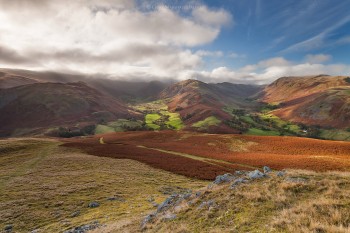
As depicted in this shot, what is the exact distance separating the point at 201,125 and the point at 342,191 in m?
162

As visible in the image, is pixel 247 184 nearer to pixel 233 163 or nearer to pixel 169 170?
pixel 169 170

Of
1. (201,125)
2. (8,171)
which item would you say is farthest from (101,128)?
(8,171)

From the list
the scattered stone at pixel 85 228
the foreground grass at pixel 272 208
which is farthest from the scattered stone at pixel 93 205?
the foreground grass at pixel 272 208

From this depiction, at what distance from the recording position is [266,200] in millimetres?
14766

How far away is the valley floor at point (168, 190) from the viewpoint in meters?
12.8

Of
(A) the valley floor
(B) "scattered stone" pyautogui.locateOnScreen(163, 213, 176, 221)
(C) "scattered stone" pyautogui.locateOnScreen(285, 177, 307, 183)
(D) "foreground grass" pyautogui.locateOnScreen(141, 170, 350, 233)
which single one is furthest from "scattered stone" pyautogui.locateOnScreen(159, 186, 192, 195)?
(C) "scattered stone" pyautogui.locateOnScreen(285, 177, 307, 183)

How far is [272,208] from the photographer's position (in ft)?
44.5

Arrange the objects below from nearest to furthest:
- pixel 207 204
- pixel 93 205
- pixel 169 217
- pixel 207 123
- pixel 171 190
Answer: pixel 169 217 < pixel 207 204 < pixel 93 205 < pixel 171 190 < pixel 207 123

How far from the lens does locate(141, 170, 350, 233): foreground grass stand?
1103cm

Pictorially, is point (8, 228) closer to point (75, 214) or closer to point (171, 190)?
point (75, 214)

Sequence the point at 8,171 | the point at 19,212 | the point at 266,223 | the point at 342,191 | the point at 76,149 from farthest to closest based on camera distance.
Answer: the point at 76,149 → the point at 8,171 → the point at 19,212 → the point at 342,191 → the point at 266,223

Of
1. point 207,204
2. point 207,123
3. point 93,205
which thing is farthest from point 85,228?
point 207,123

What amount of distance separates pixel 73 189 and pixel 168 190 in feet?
44.0

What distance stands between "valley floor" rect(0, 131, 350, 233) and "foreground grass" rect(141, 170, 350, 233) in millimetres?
48
